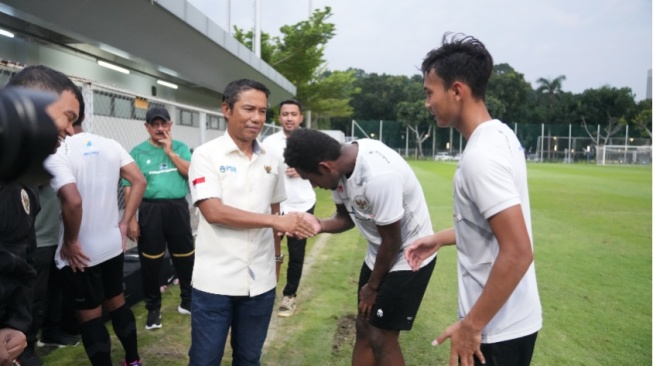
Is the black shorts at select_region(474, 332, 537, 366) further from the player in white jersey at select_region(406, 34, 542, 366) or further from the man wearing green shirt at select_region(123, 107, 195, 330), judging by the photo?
the man wearing green shirt at select_region(123, 107, 195, 330)

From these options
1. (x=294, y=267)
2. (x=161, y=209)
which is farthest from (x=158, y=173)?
(x=294, y=267)

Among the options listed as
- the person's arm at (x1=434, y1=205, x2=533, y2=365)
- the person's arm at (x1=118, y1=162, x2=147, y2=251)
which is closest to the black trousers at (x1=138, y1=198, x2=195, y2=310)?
the person's arm at (x1=118, y1=162, x2=147, y2=251)

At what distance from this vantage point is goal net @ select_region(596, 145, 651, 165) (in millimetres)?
54125

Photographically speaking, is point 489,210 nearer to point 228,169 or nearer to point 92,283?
point 228,169

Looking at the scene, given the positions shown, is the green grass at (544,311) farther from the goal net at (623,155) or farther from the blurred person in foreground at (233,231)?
the goal net at (623,155)

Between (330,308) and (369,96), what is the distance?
251ft

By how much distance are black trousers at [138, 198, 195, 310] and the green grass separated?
0.34m

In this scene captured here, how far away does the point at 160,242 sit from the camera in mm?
4824

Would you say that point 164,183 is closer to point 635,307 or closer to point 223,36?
point 635,307

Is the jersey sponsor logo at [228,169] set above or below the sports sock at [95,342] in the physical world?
above

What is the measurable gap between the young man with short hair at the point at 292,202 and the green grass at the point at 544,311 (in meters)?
0.19

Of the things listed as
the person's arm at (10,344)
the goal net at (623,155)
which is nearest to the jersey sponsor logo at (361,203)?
the person's arm at (10,344)

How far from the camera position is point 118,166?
11.8 feet

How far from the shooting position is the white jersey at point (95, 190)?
10.7ft
